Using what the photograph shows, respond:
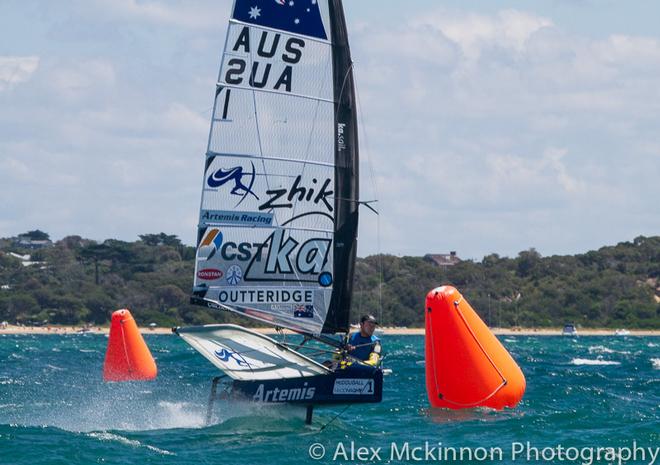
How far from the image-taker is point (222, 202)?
1788 centimetres

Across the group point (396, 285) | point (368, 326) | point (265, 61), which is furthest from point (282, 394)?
point (396, 285)

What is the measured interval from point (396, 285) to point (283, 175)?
3482 inches

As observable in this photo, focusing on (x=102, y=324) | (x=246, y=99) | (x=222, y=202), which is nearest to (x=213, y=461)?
(x=222, y=202)

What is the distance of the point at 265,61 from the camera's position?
17.9m

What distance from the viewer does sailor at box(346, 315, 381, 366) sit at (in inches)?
693

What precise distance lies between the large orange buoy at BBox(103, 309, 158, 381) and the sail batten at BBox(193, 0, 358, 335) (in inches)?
446

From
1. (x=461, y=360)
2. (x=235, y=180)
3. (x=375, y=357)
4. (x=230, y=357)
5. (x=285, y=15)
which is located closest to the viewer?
(x=230, y=357)

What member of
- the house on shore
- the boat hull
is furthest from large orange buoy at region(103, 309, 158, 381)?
the house on shore

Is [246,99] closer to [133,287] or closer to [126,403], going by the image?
[126,403]

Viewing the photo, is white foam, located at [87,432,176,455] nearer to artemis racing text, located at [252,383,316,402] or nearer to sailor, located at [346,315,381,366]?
artemis racing text, located at [252,383,316,402]

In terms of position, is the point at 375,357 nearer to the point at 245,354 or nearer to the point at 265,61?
the point at 245,354

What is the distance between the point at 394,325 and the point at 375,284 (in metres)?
4.88

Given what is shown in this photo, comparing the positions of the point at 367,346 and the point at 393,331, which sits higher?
the point at 367,346

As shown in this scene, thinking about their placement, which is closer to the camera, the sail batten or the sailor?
the sailor
